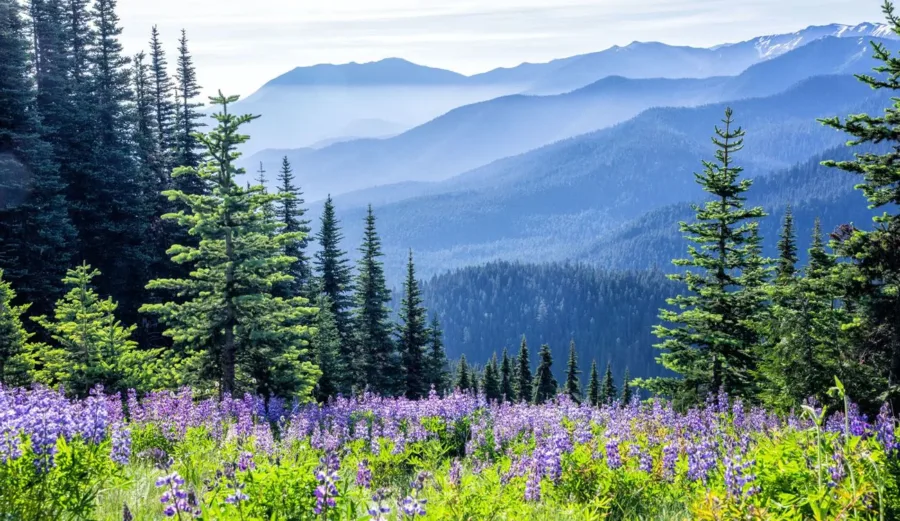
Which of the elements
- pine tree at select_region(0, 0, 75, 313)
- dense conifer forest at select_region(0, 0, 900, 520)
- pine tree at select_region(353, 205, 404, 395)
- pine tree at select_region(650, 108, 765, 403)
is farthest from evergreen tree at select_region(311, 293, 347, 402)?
pine tree at select_region(650, 108, 765, 403)

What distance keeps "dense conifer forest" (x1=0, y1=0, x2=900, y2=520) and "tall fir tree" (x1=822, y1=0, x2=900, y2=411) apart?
0.06 metres

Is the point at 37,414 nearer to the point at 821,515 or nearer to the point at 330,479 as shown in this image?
the point at 330,479

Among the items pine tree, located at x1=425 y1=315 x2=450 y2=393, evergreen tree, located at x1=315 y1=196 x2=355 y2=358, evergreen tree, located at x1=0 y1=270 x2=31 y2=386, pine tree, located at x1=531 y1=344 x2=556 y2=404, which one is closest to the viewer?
evergreen tree, located at x1=0 y1=270 x2=31 y2=386

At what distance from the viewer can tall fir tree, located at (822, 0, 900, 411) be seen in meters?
13.2

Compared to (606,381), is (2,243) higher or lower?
higher

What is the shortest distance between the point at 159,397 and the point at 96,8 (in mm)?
44094

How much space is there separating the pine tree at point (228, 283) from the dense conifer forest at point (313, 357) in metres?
0.08

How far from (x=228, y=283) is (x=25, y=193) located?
21009 millimetres

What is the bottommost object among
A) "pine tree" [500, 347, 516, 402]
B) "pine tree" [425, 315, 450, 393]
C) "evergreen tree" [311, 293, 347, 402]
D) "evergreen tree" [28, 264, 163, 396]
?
"pine tree" [500, 347, 516, 402]

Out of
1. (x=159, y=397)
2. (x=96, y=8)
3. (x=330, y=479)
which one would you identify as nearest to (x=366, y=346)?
(x=159, y=397)

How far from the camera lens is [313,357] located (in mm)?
27938

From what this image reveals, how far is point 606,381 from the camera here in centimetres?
7162

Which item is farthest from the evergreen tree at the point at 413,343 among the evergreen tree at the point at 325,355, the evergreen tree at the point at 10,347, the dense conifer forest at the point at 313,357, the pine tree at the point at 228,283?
the evergreen tree at the point at 10,347

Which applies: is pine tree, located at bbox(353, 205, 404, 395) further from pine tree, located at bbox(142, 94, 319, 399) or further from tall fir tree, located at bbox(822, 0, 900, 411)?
tall fir tree, located at bbox(822, 0, 900, 411)
